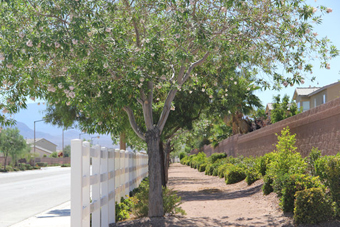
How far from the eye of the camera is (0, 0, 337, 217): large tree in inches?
379

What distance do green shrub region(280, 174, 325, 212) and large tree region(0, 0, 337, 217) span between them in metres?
2.39

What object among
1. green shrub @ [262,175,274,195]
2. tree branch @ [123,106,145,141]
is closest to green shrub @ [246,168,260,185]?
green shrub @ [262,175,274,195]

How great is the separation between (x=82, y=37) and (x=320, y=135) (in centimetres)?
860

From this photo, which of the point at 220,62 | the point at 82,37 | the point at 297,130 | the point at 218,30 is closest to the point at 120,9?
the point at 82,37

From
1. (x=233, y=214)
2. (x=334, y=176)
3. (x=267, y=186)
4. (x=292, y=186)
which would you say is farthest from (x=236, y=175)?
(x=334, y=176)

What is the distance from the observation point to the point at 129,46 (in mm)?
10953

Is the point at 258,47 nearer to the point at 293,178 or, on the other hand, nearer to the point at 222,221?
the point at 293,178

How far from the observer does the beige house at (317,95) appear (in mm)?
48250

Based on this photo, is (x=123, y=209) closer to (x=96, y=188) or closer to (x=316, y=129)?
(x=96, y=188)

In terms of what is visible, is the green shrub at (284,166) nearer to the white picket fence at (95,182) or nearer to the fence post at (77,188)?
the white picket fence at (95,182)

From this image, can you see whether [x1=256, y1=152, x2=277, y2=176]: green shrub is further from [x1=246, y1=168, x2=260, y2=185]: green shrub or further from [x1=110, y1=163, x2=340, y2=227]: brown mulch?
[x1=110, y1=163, x2=340, y2=227]: brown mulch

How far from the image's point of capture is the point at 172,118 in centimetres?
1875

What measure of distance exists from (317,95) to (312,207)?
45980 millimetres

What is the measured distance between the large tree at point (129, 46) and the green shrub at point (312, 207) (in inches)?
114
